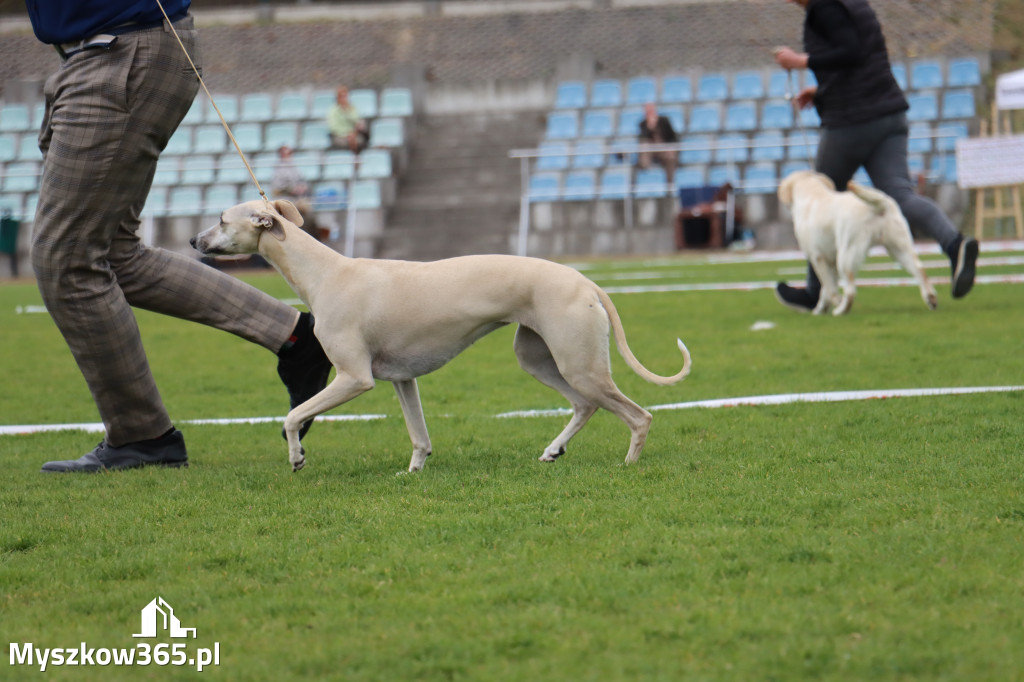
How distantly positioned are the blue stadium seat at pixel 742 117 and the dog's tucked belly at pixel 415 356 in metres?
19.5

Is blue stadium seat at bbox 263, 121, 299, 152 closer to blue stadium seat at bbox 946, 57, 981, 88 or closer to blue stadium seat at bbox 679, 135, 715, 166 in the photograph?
blue stadium seat at bbox 679, 135, 715, 166

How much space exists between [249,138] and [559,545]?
23195 mm

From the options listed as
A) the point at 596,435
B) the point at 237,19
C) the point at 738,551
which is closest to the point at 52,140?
the point at 596,435

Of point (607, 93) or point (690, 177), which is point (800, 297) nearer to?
point (690, 177)

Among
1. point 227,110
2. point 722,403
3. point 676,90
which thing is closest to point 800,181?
point 722,403

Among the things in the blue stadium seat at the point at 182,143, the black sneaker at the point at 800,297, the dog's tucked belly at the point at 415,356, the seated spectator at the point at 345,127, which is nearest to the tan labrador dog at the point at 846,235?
the black sneaker at the point at 800,297

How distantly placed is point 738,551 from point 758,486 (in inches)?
31.3

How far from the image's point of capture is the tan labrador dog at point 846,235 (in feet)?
31.2

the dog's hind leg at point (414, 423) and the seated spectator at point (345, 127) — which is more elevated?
the seated spectator at point (345, 127)

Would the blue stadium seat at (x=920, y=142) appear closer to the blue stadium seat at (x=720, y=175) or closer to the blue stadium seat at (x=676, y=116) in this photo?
the blue stadium seat at (x=720, y=175)

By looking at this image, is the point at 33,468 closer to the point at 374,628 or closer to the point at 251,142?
the point at 374,628

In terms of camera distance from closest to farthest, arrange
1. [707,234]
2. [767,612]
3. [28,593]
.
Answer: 1. [767,612]
2. [28,593]
3. [707,234]

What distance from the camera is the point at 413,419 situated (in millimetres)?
4688

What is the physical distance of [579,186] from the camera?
22250 mm
